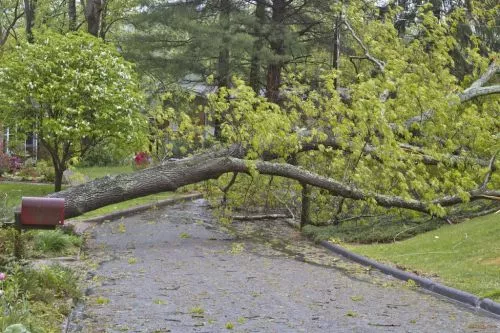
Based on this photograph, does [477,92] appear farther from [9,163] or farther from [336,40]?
[9,163]

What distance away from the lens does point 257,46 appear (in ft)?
70.6

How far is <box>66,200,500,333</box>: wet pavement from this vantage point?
256 inches

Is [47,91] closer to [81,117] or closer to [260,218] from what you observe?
[81,117]

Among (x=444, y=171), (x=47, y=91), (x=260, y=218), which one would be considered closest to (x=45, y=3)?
(x=47, y=91)

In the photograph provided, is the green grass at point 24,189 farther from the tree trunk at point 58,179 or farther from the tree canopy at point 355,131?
the tree canopy at point 355,131

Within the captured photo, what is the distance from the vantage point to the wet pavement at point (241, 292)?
21.3ft

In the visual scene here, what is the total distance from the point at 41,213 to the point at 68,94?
851cm

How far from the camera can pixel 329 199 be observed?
45.6 feet

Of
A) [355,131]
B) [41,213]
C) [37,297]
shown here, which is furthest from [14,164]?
[37,297]

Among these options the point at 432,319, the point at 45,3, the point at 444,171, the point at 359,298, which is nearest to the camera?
the point at 432,319

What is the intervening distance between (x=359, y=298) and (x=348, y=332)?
159cm

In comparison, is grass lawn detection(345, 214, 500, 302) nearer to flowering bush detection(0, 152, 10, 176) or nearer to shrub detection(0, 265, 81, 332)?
shrub detection(0, 265, 81, 332)

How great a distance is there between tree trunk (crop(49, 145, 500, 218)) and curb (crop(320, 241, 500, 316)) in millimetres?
1506

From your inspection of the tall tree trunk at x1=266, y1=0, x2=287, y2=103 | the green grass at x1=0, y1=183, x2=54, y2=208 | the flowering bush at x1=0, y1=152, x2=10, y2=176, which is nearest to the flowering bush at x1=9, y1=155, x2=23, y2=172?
the flowering bush at x1=0, y1=152, x2=10, y2=176
